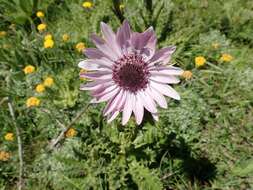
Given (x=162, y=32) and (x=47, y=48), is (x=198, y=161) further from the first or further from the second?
(x=47, y=48)

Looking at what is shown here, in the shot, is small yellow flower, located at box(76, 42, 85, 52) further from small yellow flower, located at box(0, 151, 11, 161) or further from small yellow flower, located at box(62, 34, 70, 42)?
small yellow flower, located at box(0, 151, 11, 161)

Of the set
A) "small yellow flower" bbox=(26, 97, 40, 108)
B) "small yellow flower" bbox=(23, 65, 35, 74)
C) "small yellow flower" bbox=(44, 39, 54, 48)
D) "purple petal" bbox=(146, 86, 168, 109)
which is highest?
"small yellow flower" bbox=(44, 39, 54, 48)

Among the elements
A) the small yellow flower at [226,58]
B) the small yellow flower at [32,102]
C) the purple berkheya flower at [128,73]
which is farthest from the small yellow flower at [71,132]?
the small yellow flower at [226,58]

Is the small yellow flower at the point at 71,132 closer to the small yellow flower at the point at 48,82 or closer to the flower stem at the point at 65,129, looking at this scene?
the flower stem at the point at 65,129

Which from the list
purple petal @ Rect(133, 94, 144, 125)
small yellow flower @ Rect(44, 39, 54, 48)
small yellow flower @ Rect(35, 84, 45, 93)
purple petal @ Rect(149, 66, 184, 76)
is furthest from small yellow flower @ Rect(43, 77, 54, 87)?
purple petal @ Rect(149, 66, 184, 76)

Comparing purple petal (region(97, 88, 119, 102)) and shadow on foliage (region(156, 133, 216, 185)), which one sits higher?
purple petal (region(97, 88, 119, 102))

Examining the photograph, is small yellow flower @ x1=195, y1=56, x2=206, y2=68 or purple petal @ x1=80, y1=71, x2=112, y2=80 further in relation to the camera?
small yellow flower @ x1=195, y1=56, x2=206, y2=68

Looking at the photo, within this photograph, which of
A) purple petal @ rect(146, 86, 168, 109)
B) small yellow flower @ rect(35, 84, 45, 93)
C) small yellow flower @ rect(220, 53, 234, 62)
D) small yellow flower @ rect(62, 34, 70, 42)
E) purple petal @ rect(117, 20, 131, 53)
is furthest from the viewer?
small yellow flower @ rect(62, 34, 70, 42)
